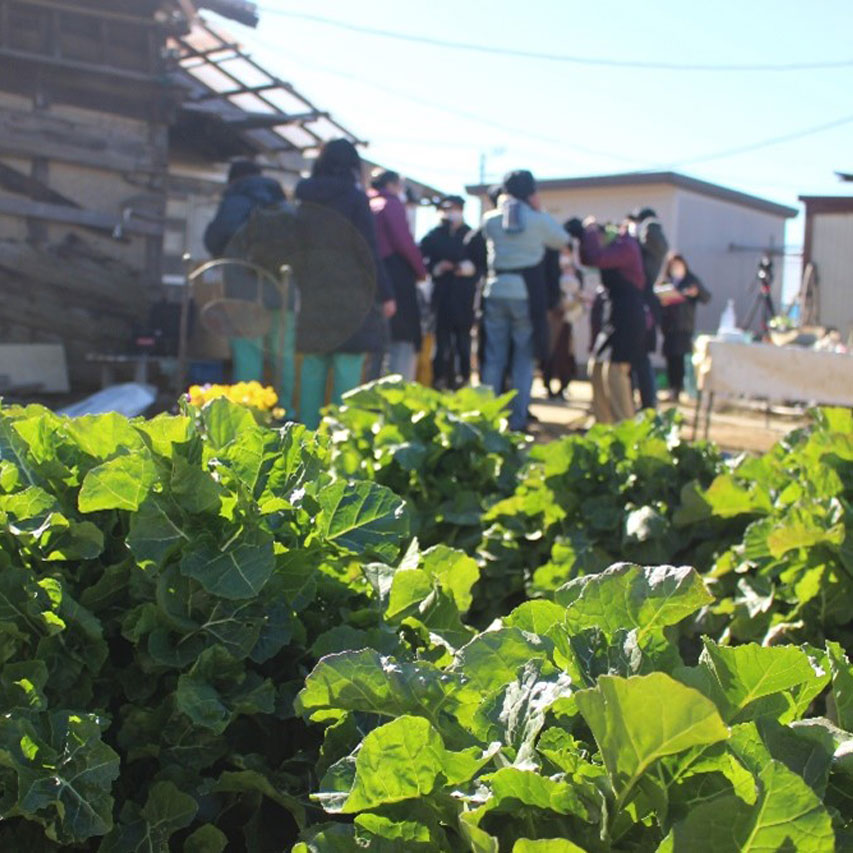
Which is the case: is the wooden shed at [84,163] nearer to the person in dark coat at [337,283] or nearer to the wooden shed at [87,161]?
the wooden shed at [87,161]

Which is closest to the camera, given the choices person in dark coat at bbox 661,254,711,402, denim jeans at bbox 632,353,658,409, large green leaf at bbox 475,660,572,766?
large green leaf at bbox 475,660,572,766

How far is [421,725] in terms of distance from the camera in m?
1.11

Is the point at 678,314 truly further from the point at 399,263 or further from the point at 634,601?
the point at 634,601

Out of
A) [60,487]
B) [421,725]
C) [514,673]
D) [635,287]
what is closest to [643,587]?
[514,673]

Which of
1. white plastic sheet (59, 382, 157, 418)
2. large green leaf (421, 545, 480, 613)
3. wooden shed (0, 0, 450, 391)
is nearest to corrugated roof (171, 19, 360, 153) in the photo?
wooden shed (0, 0, 450, 391)

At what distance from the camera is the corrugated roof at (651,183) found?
2138 cm

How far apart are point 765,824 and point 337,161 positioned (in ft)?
18.7

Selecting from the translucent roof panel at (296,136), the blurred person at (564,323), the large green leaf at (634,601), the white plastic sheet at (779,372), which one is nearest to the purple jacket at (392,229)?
the white plastic sheet at (779,372)

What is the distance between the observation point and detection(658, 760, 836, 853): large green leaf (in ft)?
3.06

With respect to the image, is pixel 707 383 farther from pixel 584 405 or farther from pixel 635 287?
pixel 584 405

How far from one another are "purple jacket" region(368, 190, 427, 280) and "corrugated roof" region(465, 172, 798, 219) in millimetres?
14712

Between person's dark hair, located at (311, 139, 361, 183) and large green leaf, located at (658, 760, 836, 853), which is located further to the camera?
person's dark hair, located at (311, 139, 361, 183)

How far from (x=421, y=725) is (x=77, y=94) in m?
9.49

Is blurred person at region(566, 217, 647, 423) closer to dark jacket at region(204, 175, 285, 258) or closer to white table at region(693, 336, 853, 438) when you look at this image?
white table at region(693, 336, 853, 438)
